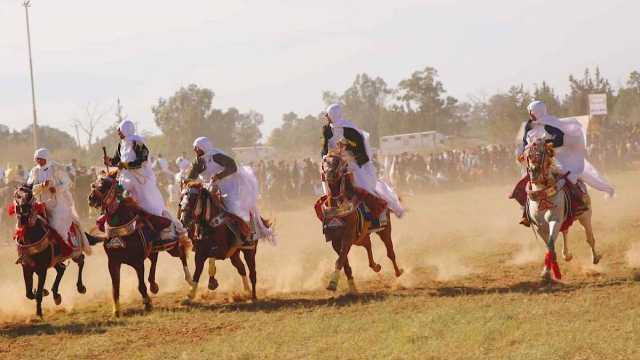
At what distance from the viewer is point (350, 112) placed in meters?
115

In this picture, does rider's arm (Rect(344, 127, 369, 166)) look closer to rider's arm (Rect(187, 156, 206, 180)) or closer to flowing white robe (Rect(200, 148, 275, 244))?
flowing white robe (Rect(200, 148, 275, 244))

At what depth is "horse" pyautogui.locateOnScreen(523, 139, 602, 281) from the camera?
45.9ft

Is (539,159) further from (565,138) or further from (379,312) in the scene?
(379,312)

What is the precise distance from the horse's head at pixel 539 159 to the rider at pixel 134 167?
621cm

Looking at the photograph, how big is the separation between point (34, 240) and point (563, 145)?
8.99m

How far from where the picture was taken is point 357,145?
49.7 feet

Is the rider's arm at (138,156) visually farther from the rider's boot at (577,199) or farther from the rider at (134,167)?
the rider's boot at (577,199)

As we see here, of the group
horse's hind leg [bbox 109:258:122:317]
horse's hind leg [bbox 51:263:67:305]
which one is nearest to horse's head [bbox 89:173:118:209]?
horse's hind leg [bbox 109:258:122:317]

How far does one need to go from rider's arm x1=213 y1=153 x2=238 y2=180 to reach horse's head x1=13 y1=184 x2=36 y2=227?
3049mm

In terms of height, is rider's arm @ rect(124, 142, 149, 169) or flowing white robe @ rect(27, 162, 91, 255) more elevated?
rider's arm @ rect(124, 142, 149, 169)

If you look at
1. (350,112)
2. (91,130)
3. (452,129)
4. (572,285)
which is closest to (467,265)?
(572,285)

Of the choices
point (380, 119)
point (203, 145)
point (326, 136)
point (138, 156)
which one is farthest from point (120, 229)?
point (380, 119)

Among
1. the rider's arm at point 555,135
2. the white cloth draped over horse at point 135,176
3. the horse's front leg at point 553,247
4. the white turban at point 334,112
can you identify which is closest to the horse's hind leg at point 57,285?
the white cloth draped over horse at point 135,176

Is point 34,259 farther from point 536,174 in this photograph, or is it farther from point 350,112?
point 350,112
